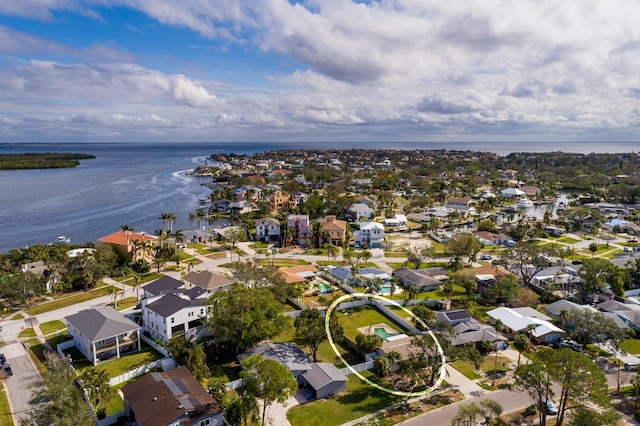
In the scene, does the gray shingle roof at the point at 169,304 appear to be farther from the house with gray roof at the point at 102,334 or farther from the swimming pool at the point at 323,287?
the swimming pool at the point at 323,287

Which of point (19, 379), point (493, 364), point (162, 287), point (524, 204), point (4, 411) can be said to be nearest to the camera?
point (4, 411)

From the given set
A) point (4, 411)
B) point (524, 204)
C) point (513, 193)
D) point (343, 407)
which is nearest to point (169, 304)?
point (4, 411)

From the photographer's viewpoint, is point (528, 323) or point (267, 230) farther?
point (267, 230)

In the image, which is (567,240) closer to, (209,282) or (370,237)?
(370,237)

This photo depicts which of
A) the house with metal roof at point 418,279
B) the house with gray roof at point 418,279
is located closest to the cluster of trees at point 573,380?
the house with metal roof at point 418,279

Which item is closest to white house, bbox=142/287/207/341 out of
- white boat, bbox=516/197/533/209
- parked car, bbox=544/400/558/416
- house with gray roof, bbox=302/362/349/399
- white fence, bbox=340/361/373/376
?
house with gray roof, bbox=302/362/349/399

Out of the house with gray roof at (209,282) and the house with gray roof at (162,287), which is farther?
the house with gray roof at (209,282)
